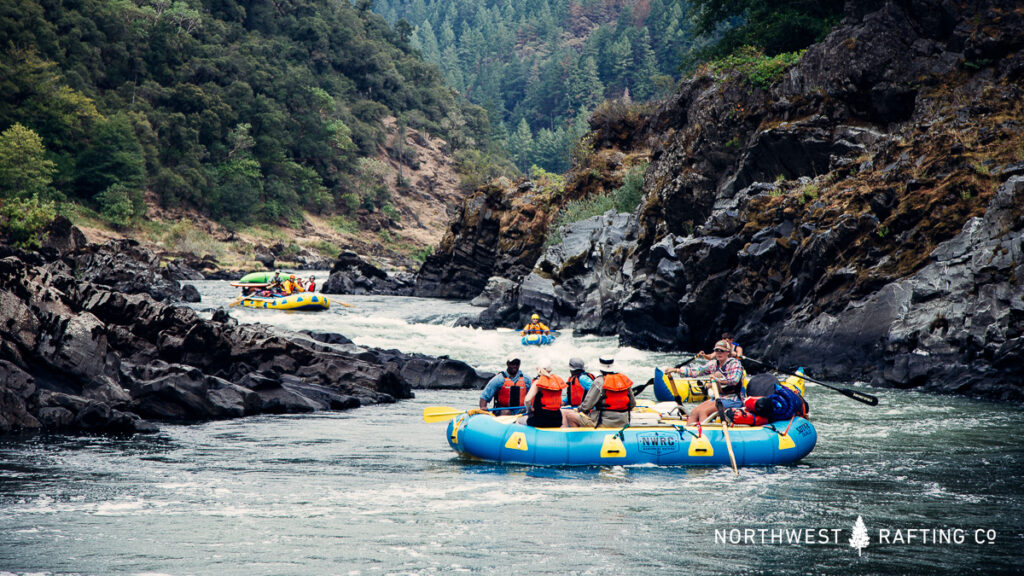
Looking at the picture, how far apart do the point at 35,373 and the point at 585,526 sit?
10.1 m

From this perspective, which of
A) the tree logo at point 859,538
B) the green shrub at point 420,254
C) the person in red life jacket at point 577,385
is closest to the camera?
the tree logo at point 859,538

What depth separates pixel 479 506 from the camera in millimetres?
9383

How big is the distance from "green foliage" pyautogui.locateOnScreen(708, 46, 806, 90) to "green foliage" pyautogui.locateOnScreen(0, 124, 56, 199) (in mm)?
44819

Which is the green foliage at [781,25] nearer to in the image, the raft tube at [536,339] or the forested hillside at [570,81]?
the raft tube at [536,339]

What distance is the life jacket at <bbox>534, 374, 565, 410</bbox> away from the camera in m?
11.6

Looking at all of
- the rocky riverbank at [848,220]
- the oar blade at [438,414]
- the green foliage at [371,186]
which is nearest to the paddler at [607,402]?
the oar blade at [438,414]

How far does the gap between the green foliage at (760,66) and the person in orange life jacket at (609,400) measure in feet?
61.1

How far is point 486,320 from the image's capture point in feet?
112

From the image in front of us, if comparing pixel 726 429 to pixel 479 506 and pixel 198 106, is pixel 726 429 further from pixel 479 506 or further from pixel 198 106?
pixel 198 106

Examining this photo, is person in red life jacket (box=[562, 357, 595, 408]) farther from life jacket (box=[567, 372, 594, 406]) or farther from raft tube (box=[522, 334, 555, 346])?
raft tube (box=[522, 334, 555, 346])

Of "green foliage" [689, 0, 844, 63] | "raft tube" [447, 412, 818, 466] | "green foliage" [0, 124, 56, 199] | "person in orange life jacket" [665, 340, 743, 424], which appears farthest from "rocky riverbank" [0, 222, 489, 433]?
"green foliage" [0, 124, 56, 199]

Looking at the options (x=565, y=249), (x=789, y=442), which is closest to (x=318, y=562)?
(x=789, y=442)

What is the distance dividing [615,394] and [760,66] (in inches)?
770

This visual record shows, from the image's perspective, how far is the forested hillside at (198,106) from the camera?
62562 mm
